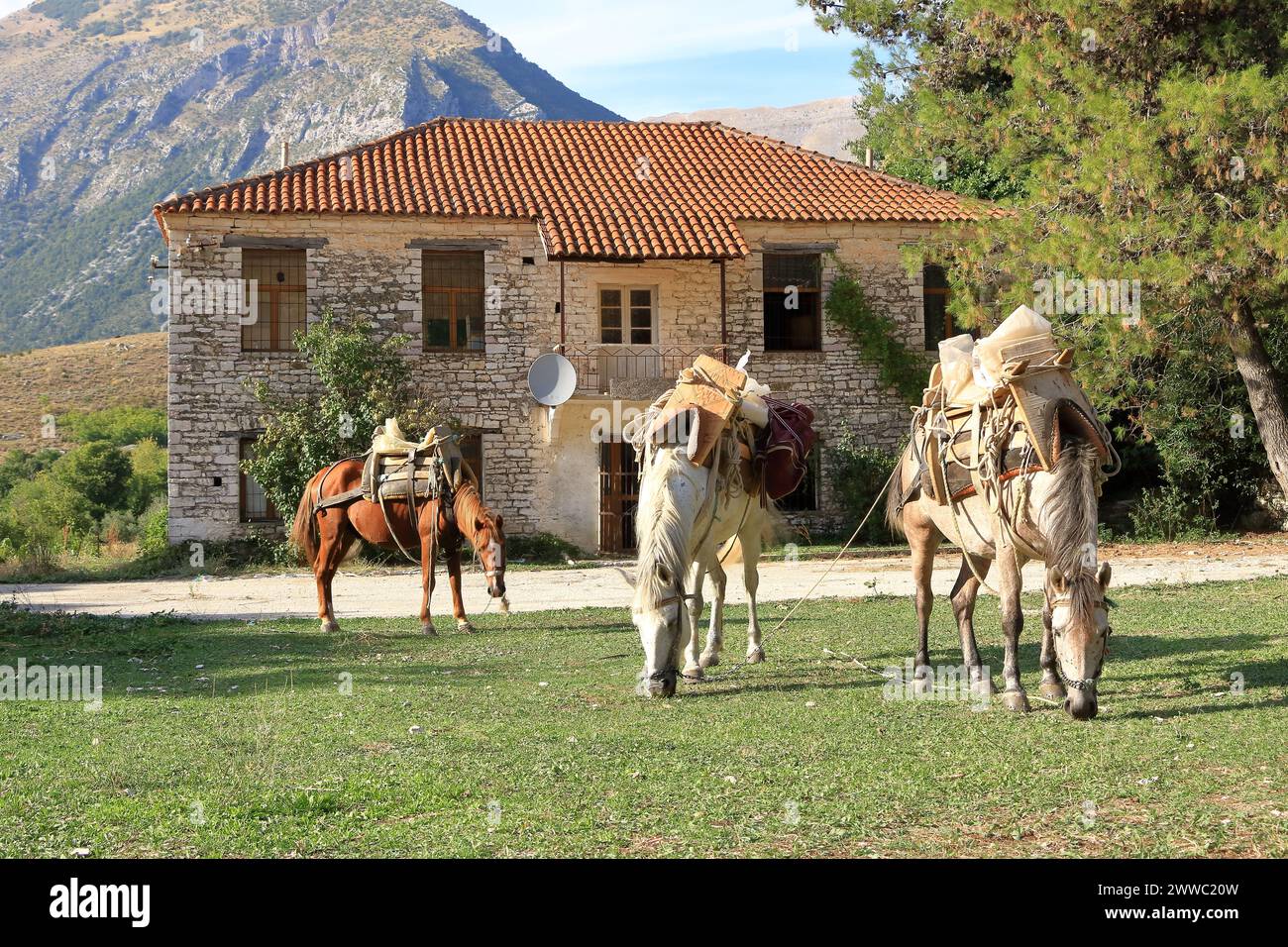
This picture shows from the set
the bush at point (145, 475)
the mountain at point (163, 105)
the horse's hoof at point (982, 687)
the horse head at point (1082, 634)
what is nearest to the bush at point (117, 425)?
the bush at point (145, 475)

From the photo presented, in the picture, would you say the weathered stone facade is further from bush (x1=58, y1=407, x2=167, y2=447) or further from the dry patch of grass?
the dry patch of grass

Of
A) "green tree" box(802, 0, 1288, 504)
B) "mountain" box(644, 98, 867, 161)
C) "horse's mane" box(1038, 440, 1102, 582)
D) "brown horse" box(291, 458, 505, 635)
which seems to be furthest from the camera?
"mountain" box(644, 98, 867, 161)

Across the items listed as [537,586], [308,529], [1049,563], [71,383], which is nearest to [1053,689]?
[1049,563]

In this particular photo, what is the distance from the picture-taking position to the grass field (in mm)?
5648

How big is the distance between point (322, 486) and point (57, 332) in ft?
276

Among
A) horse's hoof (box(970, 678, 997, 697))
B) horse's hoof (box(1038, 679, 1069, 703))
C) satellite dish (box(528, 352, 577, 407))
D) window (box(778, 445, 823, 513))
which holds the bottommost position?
horse's hoof (box(970, 678, 997, 697))

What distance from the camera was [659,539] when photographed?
28.8 feet

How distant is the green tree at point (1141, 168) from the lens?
1717cm

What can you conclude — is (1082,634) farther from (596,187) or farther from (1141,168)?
(596,187)

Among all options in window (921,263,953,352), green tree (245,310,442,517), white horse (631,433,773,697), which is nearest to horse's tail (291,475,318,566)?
white horse (631,433,773,697)

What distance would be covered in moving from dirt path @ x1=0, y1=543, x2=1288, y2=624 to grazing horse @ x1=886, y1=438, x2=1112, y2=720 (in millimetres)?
6007

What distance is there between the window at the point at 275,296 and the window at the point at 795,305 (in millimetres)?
9776

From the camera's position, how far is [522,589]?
19.5 meters

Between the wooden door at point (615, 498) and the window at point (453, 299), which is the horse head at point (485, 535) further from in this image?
the window at point (453, 299)
